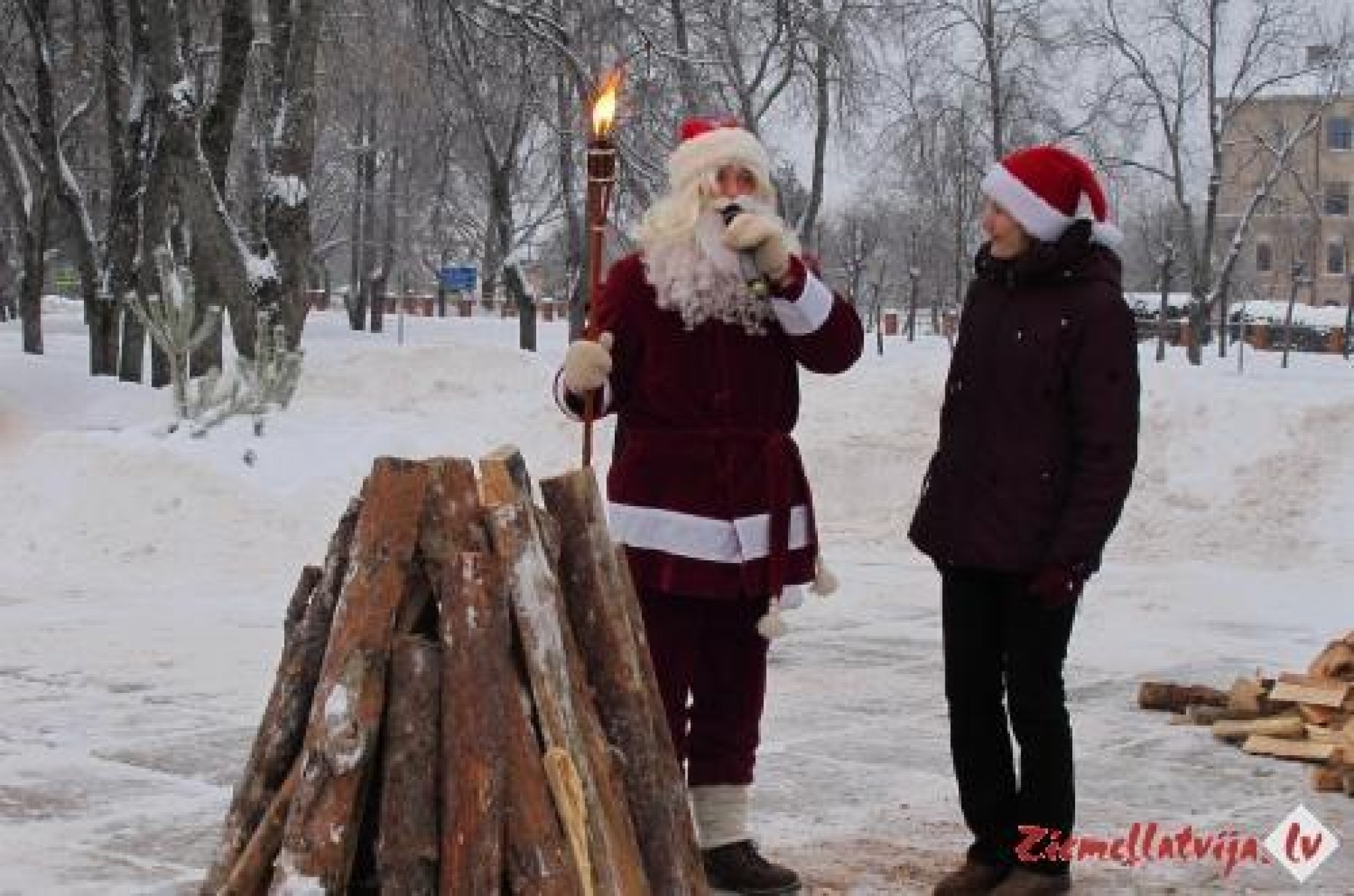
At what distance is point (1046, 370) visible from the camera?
4977mm

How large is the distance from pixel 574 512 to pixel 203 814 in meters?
2.29

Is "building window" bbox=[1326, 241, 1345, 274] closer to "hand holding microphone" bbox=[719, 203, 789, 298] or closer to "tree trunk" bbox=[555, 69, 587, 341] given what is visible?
"tree trunk" bbox=[555, 69, 587, 341]

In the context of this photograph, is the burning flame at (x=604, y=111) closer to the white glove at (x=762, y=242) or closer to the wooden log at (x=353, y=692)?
the white glove at (x=762, y=242)

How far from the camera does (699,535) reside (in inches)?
193

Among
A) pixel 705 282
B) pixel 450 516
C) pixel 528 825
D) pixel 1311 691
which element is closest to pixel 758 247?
pixel 705 282

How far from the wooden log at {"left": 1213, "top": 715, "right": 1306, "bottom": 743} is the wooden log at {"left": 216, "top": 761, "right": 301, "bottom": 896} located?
4258 millimetres

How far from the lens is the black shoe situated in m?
5.05

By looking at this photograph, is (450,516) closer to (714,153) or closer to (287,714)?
(287,714)

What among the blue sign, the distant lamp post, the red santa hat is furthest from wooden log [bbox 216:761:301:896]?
the blue sign

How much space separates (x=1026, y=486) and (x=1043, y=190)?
71 cm

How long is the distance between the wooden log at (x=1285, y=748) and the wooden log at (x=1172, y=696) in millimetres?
772

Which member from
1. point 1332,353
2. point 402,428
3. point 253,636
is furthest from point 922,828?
point 1332,353

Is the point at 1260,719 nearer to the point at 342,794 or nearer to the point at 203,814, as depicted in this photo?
the point at 203,814

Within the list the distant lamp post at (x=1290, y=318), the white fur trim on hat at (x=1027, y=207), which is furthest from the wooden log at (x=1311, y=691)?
the distant lamp post at (x=1290, y=318)
